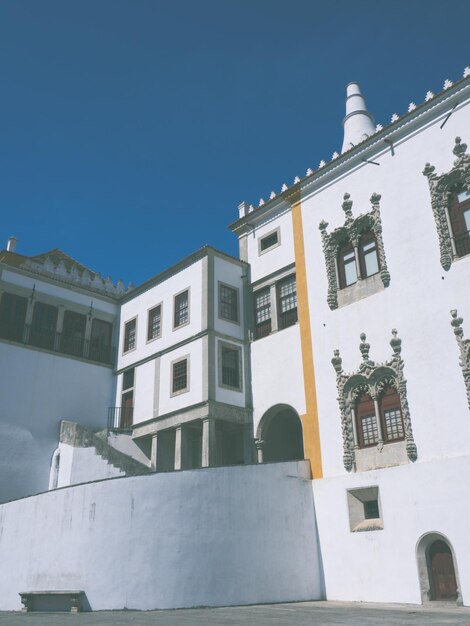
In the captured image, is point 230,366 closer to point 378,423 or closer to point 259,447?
point 259,447

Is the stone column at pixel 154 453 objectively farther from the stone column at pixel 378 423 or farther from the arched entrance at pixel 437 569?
the arched entrance at pixel 437 569

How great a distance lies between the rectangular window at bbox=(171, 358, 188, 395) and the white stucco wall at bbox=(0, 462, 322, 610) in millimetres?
6106

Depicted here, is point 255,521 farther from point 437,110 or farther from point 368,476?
point 437,110

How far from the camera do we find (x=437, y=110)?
2134 centimetres

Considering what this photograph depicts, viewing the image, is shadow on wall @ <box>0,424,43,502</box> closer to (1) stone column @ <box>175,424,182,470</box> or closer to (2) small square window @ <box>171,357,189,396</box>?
(1) stone column @ <box>175,424,182,470</box>

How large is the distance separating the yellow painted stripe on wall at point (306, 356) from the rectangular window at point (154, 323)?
7.15 meters

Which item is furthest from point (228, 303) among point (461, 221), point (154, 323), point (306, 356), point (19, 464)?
point (19, 464)

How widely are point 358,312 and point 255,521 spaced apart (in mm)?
8063

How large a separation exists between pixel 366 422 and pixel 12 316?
1637cm

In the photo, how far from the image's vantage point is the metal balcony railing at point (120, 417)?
91.3 ft

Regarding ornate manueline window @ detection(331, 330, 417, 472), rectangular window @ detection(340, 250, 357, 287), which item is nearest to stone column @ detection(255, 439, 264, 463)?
ornate manueline window @ detection(331, 330, 417, 472)

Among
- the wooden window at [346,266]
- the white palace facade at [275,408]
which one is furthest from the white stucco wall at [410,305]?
the wooden window at [346,266]

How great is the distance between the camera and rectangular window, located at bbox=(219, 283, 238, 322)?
2581 cm

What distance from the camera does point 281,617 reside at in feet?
46.4
